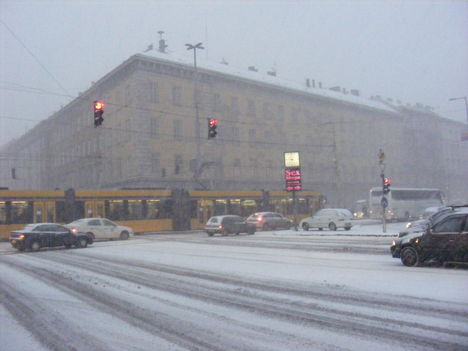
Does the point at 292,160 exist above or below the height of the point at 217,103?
below

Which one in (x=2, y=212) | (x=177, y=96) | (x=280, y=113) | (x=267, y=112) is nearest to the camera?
(x=2, y=212)

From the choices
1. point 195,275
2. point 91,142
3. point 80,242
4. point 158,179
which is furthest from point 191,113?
point 195,275

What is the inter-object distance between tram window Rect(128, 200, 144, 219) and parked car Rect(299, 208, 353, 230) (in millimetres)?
12169

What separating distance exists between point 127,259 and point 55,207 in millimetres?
16274

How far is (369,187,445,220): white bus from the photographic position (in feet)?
160

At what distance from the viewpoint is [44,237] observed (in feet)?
72.1

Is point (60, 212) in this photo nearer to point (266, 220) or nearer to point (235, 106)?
point (266, 220)

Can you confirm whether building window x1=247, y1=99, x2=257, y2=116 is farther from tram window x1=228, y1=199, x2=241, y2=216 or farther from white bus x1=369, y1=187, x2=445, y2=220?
tram window x1=228, y1=199, x2=241, y2=216

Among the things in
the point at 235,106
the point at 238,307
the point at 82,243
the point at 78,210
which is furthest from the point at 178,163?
the point at 238,307

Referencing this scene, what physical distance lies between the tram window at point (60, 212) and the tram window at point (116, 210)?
10.4 ft

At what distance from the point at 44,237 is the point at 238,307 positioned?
53.8 ft

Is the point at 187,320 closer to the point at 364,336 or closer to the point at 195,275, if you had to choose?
the point at 364,336

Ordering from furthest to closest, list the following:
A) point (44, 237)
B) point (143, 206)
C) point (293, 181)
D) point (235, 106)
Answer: point (235, 106)
point (293, 181)
point (143, 206)
point (44, 237)

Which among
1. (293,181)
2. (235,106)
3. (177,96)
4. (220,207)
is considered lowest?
(220,207)
